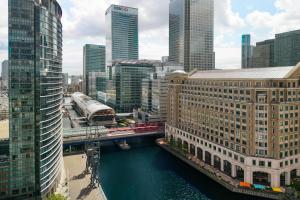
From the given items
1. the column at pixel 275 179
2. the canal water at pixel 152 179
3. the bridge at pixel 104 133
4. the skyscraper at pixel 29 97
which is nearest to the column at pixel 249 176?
the column at pixel 275 179

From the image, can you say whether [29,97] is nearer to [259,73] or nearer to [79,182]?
[79,182]

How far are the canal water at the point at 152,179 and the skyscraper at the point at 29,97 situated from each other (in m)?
30.1

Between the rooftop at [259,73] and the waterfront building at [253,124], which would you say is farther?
the rooftop at [259,73]

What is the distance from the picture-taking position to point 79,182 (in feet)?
337

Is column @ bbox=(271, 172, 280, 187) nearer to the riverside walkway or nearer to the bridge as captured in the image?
the riverside walkway

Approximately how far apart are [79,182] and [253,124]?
7226cm

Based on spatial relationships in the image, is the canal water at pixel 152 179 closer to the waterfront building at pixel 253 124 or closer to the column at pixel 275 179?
the column at pixel 275 179

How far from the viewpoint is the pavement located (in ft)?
300

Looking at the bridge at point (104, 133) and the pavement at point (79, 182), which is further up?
the bridge at point (104, 133)

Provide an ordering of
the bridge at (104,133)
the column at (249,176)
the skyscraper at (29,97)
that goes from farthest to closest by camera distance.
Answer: the bridge at (104,133), the column at (249,176), the skyscraper at (29,97)

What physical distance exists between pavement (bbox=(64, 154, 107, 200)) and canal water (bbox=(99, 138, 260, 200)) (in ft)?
27.4

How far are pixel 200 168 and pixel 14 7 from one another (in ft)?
322

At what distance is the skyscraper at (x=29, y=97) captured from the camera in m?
80.6

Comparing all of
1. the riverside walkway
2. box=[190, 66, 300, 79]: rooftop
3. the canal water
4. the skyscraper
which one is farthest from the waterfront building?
the skyscraper
